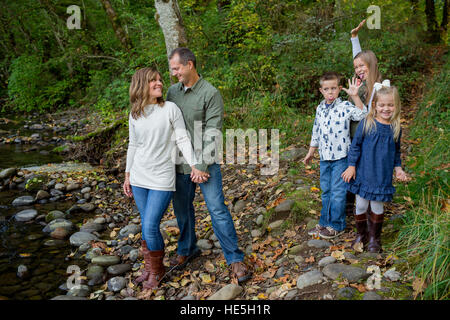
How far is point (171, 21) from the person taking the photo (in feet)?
20.7

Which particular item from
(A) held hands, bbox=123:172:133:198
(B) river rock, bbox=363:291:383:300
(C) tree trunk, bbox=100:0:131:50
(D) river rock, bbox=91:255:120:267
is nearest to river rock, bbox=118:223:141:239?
(D) river rock, bbox=91:255:120:267

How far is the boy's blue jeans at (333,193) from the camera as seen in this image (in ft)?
11.8

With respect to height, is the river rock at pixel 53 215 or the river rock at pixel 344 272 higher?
the river rock at pixel 344 272

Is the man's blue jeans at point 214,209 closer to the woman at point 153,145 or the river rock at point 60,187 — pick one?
the woman at point 153,145

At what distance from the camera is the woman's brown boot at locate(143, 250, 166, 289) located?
3562mm

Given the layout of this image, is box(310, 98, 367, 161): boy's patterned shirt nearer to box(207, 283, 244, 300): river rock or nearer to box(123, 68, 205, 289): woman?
box(123, 68, 205, 289): woman

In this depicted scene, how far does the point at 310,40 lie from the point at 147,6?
29.0 ft

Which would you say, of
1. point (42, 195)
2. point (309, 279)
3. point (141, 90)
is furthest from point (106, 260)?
Answer: point (42, 195)

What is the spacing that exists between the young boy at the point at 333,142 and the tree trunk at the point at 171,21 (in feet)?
11.9

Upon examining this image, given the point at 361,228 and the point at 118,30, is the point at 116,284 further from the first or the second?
the point at 118,30

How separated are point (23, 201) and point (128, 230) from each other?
252 centimetres

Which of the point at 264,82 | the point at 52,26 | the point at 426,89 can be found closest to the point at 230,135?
the point at 264,82

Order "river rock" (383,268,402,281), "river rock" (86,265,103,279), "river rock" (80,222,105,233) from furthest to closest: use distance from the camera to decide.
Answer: "river rock" (80,222,105,233) < "river rock" (86,265,103,279) < "river rock" (383,268,402,281)

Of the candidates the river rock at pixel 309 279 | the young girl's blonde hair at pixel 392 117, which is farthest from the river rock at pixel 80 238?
the young girl's blonde hair at pixel 392 117
